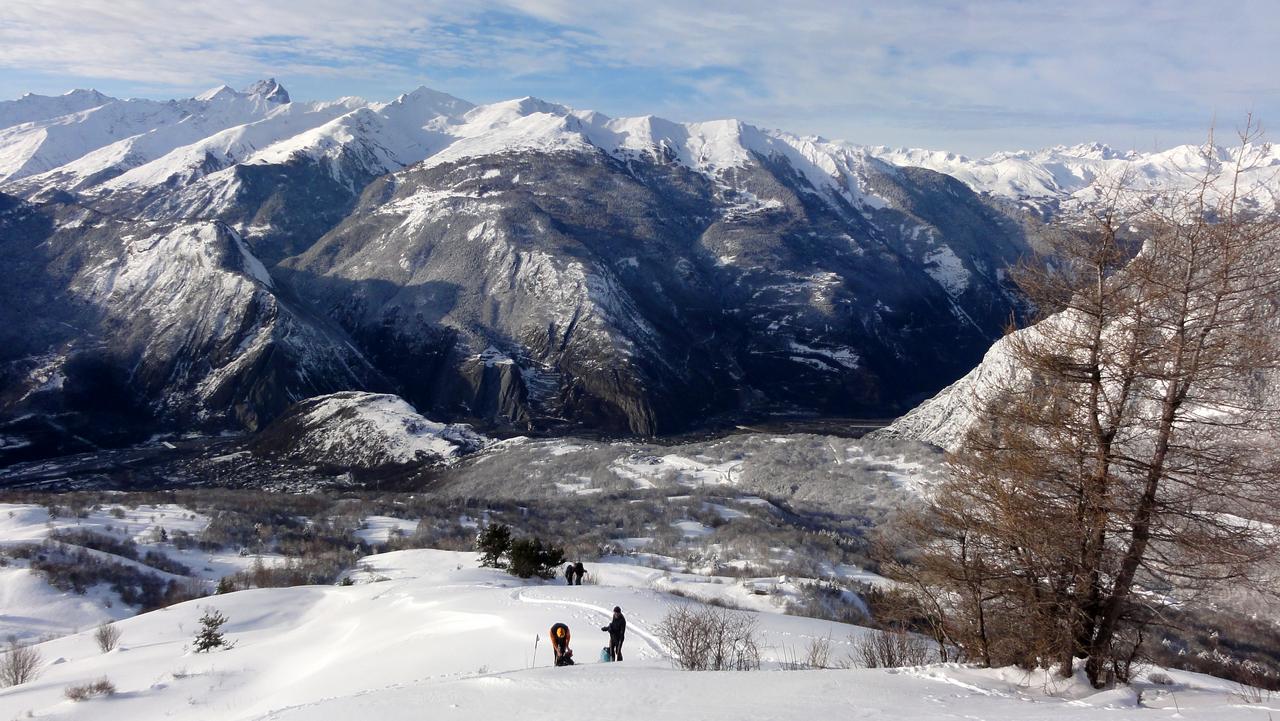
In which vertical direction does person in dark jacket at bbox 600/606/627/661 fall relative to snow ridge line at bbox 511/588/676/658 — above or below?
above

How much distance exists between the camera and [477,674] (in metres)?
14.0

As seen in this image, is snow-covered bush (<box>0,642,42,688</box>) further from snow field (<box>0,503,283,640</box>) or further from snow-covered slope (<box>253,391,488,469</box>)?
snow-covered slope (<box>253,391,488,469</box>)

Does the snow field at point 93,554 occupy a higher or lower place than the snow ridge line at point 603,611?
lower

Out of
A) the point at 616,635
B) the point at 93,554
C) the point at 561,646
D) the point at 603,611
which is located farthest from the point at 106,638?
the point at 616,635

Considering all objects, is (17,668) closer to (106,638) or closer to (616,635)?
(106,638)

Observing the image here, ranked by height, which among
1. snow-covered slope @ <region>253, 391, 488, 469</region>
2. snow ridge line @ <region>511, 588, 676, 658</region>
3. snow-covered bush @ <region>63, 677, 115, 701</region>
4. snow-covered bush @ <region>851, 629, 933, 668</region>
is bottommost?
snow-covered slope @ <region>253, 391, 488, 469</region>

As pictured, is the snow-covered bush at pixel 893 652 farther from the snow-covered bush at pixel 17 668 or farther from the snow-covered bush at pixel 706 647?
the snow-covered bush at pixel 17 668

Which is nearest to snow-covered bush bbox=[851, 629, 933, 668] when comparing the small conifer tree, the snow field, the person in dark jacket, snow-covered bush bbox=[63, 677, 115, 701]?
the person in dark jacket

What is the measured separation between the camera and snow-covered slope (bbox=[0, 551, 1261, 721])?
10.2 metres

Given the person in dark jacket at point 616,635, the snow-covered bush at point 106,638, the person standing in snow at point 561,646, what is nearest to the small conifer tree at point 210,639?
the snow-covered bush at point 106,638

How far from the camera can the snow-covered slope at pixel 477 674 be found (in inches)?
403

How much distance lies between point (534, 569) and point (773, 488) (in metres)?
49.9

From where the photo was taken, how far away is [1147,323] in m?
11.4

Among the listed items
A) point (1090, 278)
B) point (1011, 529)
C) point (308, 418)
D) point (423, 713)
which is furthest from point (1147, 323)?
point (308, 418)
